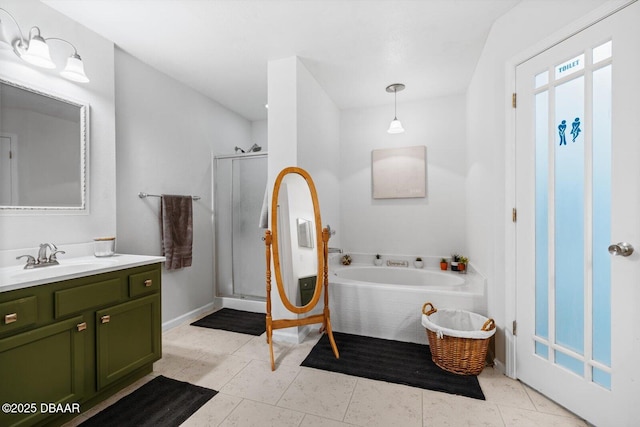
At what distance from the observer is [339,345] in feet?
7.81

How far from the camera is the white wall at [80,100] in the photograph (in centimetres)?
166

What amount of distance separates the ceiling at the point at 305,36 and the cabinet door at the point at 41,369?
1.84m

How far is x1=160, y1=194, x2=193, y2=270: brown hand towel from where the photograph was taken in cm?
269

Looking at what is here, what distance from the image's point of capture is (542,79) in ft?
5.57

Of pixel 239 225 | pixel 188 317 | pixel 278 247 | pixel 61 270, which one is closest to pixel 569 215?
pixel 278 247

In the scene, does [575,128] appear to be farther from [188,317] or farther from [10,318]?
[188,317]

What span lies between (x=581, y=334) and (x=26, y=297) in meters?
2.77

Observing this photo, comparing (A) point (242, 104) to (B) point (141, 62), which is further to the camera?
(A) point (242, 104)

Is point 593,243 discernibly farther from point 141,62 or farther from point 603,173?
point 141,62

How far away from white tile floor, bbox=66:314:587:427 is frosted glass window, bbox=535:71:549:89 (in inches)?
74.5

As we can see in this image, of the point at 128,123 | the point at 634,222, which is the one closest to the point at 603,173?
the point at 634,222

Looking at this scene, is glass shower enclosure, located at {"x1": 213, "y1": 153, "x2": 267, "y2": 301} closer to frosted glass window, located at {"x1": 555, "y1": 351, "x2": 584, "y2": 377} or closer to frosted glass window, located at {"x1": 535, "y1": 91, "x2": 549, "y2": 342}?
frosted glass window, located at {"x1": 535, "y1": 91, "x2": 549, "y2": 342}

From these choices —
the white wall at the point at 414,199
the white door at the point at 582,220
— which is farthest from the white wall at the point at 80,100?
the white door at the point at 582,220

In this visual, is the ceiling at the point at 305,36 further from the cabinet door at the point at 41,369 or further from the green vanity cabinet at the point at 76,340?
the cabinet door at the point at 41,369
